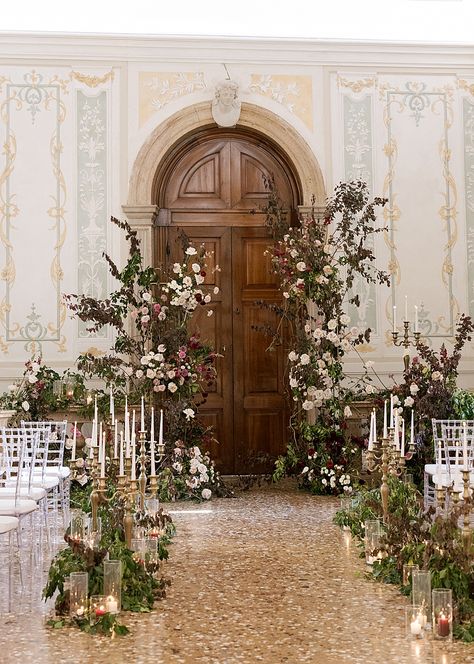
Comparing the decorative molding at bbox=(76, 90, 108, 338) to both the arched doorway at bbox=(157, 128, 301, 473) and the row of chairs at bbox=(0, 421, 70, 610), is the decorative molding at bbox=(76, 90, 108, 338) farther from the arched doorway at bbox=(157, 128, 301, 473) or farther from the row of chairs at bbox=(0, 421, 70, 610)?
the row of chairs at bbox=(0, 421, 70, 610)

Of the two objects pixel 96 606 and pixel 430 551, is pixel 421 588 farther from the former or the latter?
pixel 96 606

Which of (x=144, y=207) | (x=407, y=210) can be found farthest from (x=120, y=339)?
(x=407, y=210)

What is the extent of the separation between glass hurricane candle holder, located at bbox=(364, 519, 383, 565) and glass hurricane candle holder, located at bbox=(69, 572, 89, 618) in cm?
186

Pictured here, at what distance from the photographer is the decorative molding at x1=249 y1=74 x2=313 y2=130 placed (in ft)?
32.0

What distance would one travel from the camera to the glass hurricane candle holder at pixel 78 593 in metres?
4.37

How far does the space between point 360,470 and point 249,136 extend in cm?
376

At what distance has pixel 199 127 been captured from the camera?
9.73 metres

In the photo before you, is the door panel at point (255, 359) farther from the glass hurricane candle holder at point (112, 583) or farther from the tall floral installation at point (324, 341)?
the glass hurricane candle holder at point (112, 583)

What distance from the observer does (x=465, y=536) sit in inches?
177

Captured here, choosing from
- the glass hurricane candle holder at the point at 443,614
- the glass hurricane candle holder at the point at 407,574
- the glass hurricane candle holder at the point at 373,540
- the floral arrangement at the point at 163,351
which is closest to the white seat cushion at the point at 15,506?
the glass hurricane candle holder at the point at 373,540

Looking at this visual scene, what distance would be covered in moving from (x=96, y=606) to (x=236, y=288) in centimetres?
579

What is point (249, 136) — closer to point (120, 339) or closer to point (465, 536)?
point (120, 339)

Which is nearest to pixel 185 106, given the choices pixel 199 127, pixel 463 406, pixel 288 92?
pixel 199 127

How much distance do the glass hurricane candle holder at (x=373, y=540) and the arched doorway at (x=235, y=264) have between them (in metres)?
4.18
